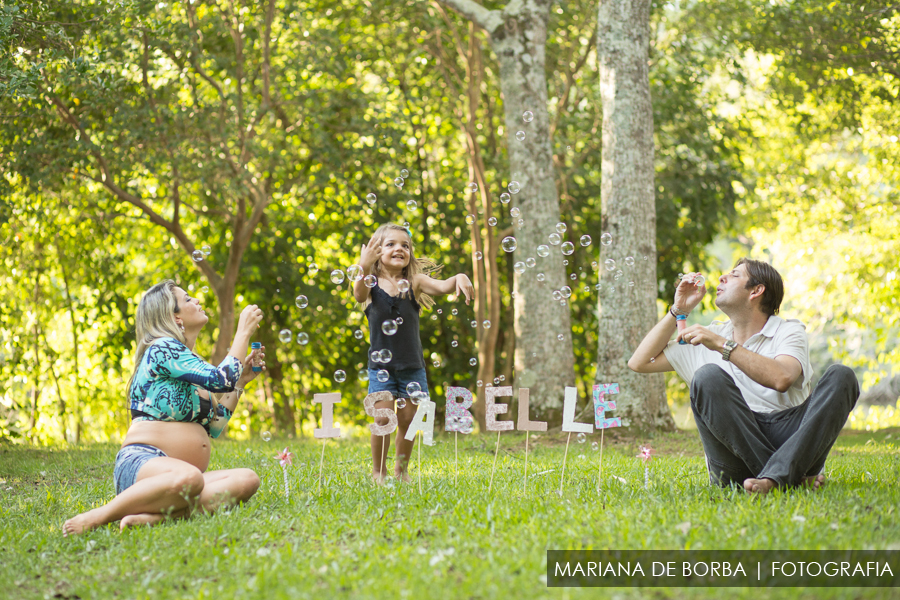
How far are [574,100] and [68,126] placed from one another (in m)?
6.77

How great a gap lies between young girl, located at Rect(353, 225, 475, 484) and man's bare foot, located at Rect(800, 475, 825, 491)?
82.9 inches

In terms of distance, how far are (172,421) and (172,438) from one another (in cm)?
9

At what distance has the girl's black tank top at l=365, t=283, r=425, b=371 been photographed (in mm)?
4520

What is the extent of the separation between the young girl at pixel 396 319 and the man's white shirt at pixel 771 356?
1542 millimetres

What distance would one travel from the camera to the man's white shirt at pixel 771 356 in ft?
11.4

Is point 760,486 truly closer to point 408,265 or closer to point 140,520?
point 408,265

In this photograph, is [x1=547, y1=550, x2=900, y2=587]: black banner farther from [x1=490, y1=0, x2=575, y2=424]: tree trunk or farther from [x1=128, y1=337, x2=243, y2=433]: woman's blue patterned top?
[x1=490, y1=0, x2=575, y2=424]: tree trunk

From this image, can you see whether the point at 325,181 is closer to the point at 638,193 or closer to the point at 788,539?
the point at 638,193

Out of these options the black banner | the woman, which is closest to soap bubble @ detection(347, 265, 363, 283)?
the woman

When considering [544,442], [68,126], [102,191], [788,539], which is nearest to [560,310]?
A: [544,442]

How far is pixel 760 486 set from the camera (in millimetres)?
3320

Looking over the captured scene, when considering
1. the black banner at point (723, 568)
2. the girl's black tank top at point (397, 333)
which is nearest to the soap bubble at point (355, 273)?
the girl's black tank top at point (397, 333)

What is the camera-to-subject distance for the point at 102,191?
10219 millimetres

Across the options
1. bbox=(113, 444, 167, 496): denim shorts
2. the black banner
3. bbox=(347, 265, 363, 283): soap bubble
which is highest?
bbox=(347, 265, 363, 283): soap bubble
